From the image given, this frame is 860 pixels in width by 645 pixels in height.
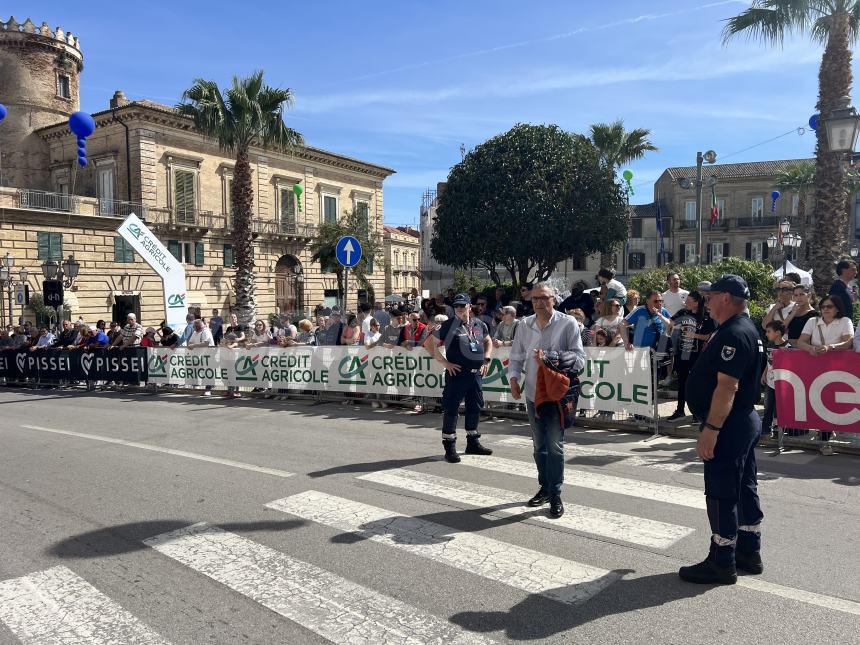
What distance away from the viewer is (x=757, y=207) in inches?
2306

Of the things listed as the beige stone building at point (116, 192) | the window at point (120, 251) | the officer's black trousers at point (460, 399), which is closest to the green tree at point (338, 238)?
the beige stone building at point (116, 192)

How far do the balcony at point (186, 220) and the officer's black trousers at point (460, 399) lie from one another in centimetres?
3374

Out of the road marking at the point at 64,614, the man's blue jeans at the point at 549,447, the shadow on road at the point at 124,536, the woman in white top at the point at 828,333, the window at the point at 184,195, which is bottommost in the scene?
the road marking at the point at 64,614

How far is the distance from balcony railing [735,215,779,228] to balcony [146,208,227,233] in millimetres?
44815

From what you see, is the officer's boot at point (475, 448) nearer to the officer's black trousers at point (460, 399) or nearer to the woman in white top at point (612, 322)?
the officer's black trousers at point (460, 399)

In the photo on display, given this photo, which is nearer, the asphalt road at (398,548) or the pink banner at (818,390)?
the asphalt road at (398,548)

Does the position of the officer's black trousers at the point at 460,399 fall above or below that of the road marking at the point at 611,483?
above

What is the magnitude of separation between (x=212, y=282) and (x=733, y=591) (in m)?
40.0

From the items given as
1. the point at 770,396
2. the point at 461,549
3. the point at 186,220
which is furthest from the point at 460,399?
the point at 186,220

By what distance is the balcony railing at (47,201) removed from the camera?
31.8 meters

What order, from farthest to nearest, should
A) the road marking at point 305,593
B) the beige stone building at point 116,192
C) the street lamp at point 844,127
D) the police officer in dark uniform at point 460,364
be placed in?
the beige stone building at point 116,192, the street lamp at point 844,127, the police officer in dark uniform at point 460,364, the road marking at point 305,593

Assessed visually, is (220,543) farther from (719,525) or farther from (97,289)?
(97,289)

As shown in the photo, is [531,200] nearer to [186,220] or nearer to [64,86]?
[186,220]

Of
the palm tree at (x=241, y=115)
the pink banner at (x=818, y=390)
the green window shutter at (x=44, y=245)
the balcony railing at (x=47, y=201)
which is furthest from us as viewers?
the green window shutter at (x=44, y=245)
